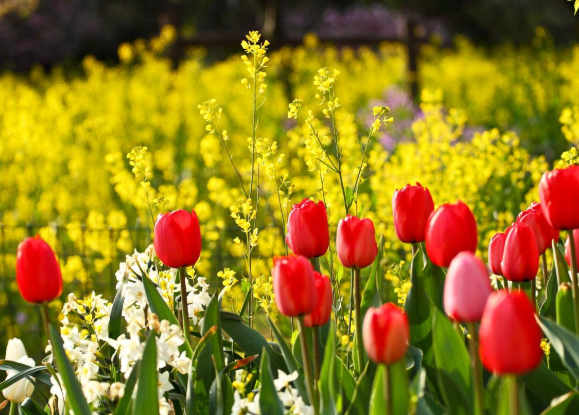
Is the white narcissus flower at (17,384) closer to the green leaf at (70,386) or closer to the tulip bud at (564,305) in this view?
the green leaf at (70,386)

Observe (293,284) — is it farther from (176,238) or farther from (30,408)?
(30,408)

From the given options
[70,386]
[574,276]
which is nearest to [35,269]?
[70,386]

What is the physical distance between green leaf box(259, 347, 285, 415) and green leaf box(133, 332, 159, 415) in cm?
17

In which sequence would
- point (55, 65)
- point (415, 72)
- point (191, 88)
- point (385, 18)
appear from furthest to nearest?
point (385, 18), point (55, 65), point (191, 88), point (415, 72)

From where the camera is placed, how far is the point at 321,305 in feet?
4.67

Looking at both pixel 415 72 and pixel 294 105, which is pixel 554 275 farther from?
pixel 415 72

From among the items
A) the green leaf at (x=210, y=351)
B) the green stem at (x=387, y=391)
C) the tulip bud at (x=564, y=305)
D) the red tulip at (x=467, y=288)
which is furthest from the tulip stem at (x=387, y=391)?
the tulip bud at (x=564, y=305)

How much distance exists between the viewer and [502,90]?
8430 millimetres

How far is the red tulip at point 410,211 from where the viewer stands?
5.46 ft

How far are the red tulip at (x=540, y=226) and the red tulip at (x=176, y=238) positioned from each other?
667 millimetres

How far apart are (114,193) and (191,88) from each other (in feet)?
9.08

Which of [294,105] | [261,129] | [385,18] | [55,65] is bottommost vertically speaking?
[294,105]

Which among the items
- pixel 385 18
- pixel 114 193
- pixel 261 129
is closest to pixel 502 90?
pixel 261 129

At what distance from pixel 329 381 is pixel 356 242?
28 cm
